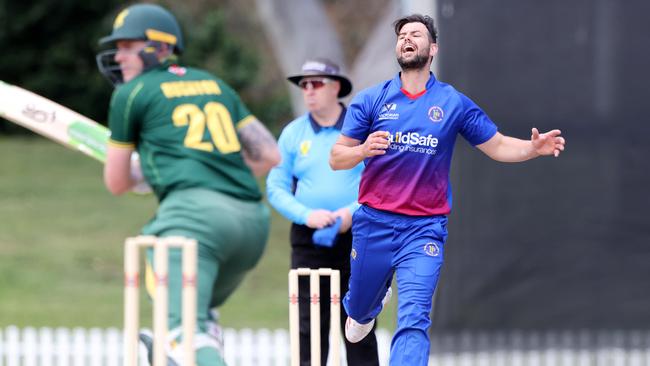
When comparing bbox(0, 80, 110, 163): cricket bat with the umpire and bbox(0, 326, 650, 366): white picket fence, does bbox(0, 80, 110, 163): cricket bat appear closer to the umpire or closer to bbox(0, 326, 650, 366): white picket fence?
the umpire

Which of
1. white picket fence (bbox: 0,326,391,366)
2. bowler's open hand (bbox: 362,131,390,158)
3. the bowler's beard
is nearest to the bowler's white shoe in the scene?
bowler's open hand (bbox: 362,131,390,158)

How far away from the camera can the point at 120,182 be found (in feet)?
15.1

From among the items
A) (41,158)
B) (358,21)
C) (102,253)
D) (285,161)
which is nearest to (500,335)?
(285,161)

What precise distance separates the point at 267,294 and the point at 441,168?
8000 mm

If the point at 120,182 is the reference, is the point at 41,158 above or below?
above

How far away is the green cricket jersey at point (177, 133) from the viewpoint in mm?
4512

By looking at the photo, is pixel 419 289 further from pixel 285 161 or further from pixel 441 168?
pixel 285 161

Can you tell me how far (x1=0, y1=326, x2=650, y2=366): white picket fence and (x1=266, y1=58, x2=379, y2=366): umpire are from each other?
2.72 metres

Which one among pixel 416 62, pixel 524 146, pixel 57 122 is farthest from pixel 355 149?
pixel 57 122

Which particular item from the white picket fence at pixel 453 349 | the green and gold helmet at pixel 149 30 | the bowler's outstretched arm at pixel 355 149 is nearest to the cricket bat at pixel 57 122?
the green and gold helmet at pixel 149 30

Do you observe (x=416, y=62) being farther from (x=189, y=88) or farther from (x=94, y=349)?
(x=94, y=349)

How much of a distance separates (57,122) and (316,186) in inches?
45.1

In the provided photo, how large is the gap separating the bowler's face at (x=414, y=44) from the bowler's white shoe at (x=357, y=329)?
96cm

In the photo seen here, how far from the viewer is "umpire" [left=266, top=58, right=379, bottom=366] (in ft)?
18.2
